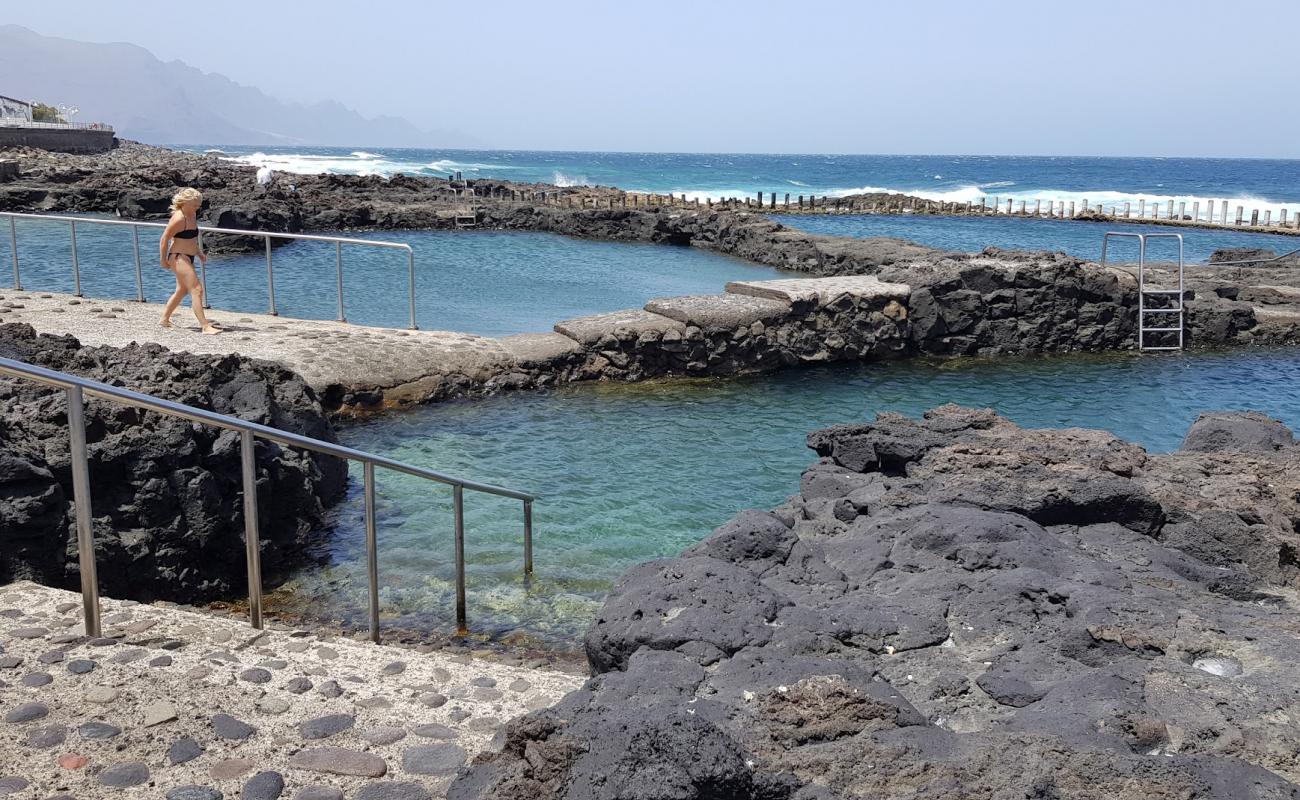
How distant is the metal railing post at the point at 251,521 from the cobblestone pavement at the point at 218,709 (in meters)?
0.11

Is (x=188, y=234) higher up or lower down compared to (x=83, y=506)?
higher up

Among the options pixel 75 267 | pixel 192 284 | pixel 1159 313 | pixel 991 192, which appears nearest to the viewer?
pixel 192 284

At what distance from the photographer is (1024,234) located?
41031mm

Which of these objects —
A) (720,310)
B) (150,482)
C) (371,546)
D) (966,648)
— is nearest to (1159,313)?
(720,310)

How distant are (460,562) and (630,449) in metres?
4.23

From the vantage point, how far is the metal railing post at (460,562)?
538 cm

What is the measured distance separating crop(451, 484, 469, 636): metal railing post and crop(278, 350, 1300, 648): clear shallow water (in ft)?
0.37

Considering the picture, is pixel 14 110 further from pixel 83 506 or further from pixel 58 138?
pixel 83 506

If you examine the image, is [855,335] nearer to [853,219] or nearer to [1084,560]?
[1084,560]

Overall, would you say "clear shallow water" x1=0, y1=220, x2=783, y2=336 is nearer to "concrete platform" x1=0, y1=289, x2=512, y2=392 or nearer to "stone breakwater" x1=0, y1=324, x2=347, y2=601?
"concrete platform" x1=0, y1=289, x2=512, y2=392

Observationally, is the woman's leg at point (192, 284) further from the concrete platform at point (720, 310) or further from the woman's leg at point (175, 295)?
the concrete platform at point (720, 310)

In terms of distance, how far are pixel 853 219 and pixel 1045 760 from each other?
1812 inches

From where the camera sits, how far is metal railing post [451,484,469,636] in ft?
17.6

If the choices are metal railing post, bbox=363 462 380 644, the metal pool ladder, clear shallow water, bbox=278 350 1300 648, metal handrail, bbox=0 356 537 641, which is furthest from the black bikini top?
the metal pool ladder
